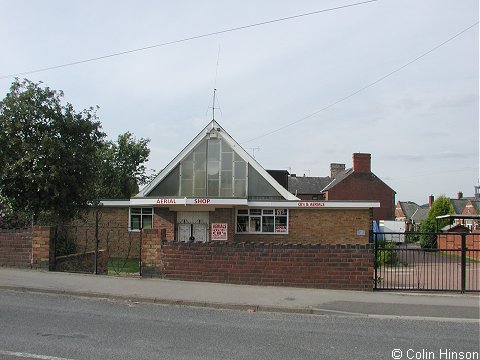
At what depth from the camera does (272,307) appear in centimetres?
936

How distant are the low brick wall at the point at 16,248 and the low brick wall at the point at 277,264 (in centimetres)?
446

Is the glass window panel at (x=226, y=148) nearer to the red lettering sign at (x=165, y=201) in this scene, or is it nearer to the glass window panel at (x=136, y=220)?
the red lettering sign at (x=165, y=201)

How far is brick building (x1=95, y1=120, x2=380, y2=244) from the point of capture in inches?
1057

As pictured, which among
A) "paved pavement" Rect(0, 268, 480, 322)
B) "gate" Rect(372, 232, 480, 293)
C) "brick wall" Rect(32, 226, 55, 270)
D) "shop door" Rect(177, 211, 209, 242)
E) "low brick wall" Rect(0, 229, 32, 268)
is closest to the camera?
"paved pavement" Rect(0, 268, 480, 322)

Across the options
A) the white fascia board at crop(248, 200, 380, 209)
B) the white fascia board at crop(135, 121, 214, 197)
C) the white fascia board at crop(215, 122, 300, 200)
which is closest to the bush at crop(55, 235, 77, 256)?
the white fascia board at crop(135, 121, 214, 197)

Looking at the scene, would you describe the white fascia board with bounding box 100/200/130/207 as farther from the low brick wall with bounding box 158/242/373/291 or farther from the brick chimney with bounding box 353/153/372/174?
the brick chimney with bounding box 353/153/372/174

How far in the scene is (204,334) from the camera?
7.19m

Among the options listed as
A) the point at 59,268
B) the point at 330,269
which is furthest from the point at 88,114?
the point at 330,269

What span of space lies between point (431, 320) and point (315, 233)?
18335 mm

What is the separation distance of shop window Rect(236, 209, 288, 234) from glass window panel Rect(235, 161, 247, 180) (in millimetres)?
2017

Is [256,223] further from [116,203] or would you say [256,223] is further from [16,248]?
[16,248]

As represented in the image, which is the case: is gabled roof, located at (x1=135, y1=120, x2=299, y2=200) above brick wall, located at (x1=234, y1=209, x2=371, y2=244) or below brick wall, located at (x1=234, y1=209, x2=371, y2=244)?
above

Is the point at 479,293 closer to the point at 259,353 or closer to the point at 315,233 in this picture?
→ the point at 259,353

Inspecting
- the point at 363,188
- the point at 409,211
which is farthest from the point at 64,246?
the point at 409,211
